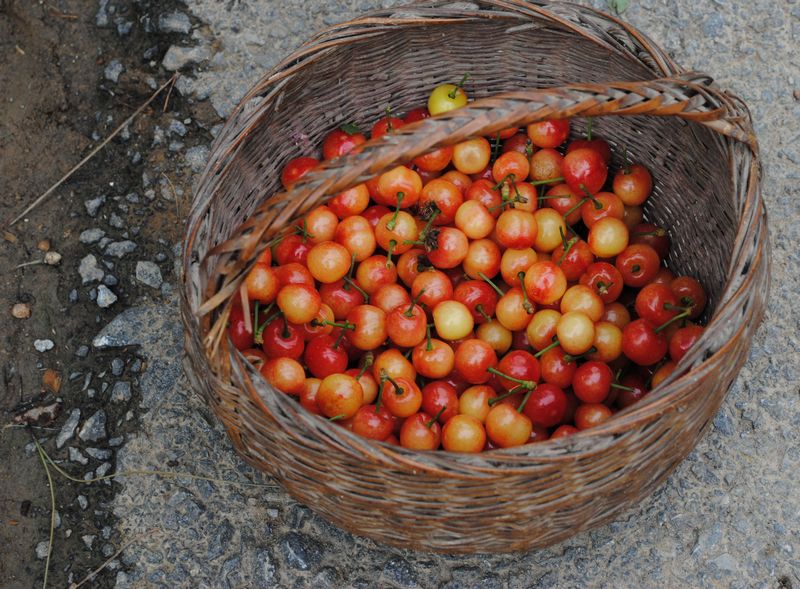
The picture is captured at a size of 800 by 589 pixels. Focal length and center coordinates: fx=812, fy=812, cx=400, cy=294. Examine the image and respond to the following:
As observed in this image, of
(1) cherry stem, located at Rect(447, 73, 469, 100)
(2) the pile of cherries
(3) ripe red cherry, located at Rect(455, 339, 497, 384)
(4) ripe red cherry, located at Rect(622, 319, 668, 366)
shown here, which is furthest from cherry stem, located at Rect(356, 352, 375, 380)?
(1) cherry stem, located at Rect(447, 73, 469, 100)

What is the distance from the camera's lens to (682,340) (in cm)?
224

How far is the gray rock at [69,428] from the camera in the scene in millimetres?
2752

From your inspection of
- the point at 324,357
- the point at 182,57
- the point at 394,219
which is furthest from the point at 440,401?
the point at 182,57

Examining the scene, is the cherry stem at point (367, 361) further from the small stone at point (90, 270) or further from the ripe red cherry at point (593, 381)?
the small stone at point (90, 270)

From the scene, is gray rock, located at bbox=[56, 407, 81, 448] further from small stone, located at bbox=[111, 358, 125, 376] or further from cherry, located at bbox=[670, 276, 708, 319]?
cherry, located at bbox=[670, 276, 708, 319]

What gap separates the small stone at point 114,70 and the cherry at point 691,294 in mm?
2257

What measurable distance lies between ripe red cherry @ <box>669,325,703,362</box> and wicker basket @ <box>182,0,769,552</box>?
15 centimetres

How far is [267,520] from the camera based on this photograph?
8.64 feet

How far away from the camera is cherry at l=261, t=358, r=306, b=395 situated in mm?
2307

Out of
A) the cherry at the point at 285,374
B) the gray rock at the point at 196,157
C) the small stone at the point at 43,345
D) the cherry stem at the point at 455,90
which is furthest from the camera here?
the gray rock at the point at 196,157

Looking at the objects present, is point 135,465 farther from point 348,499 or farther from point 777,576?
point 777,576

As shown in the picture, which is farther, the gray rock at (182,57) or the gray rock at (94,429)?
the gray rock at (182,57)

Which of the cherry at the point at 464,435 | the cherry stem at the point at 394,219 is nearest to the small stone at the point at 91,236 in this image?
the cherry stem at the point at 394,219

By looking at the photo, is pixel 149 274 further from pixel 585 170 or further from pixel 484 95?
pixel 585 170
